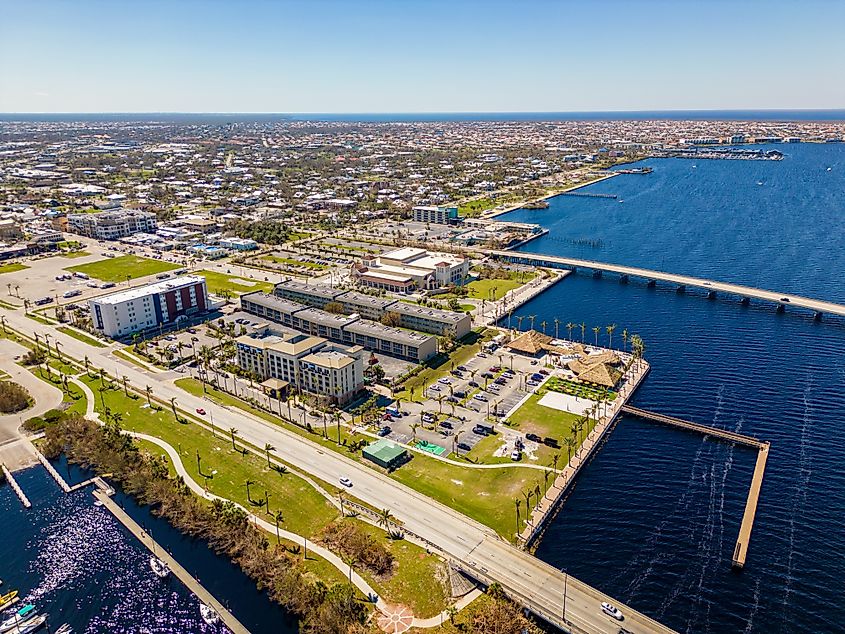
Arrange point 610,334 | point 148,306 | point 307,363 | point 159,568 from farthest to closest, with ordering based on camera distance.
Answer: point 148,306, point 610,334, point 307,363, point 159,568

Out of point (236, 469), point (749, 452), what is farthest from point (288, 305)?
point (749, 452)

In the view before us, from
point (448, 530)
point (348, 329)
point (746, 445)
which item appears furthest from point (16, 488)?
point (746, 445)

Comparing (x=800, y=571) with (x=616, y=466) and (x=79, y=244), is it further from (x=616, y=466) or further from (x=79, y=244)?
(x=79, y=244)

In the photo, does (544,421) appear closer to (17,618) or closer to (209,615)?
(209,615)

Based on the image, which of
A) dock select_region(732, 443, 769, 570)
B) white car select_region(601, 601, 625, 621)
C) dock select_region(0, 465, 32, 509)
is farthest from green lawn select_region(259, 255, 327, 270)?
white car select_region(601, 601, 625, 621)

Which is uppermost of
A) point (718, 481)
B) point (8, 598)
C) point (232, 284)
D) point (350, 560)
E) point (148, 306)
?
point (148, 306)

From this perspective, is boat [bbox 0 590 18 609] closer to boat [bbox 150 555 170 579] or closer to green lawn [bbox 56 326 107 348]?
boat [bbox 150 555 170 579]
